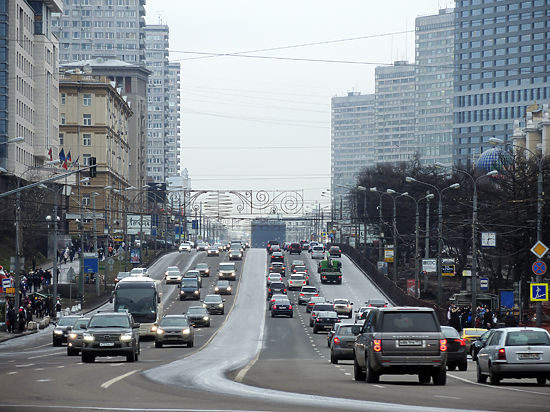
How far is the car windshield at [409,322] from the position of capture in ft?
75.8

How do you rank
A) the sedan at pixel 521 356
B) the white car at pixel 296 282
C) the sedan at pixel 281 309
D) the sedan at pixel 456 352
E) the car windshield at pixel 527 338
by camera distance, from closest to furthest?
the sedan at pixel 521 356 < the car windshield at pixel 527 338 < the sedan at pixel 456 352 < the sedan at pixel 281 309 < the white car at pixel 296 282

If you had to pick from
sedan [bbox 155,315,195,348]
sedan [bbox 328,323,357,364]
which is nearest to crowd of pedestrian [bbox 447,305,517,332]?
sedan [bbox 155,315,195,348]

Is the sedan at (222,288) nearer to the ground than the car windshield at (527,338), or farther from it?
nearer to the ground

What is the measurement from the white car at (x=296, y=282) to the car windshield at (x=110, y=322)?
66.7m

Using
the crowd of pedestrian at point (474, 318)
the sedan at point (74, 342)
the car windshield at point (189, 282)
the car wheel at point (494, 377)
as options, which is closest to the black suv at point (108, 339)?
the sedan at point (74, 342)

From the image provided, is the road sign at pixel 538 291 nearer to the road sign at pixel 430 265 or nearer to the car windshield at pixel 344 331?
the car windshield at pixel 344 331

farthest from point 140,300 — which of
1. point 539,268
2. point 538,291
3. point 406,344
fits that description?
point 406,344

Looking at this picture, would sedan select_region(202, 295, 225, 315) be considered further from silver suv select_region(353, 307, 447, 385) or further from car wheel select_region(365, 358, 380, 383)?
Answer: silver suv select_region(353, 307, 447, 385)

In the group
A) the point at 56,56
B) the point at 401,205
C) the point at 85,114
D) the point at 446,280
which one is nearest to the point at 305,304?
the point at 446,280

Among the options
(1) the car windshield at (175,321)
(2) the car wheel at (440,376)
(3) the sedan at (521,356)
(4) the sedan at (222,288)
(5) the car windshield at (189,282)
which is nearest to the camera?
(2) the car wheel at (440,376)

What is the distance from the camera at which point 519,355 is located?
24.4 metres

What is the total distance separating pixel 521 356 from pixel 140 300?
105 ft

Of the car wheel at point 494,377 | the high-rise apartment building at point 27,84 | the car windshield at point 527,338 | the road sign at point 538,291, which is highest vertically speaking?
the high-rise apartment building at point 27,84

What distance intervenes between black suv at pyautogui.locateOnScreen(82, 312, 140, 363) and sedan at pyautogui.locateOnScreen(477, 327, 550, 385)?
13.1m
